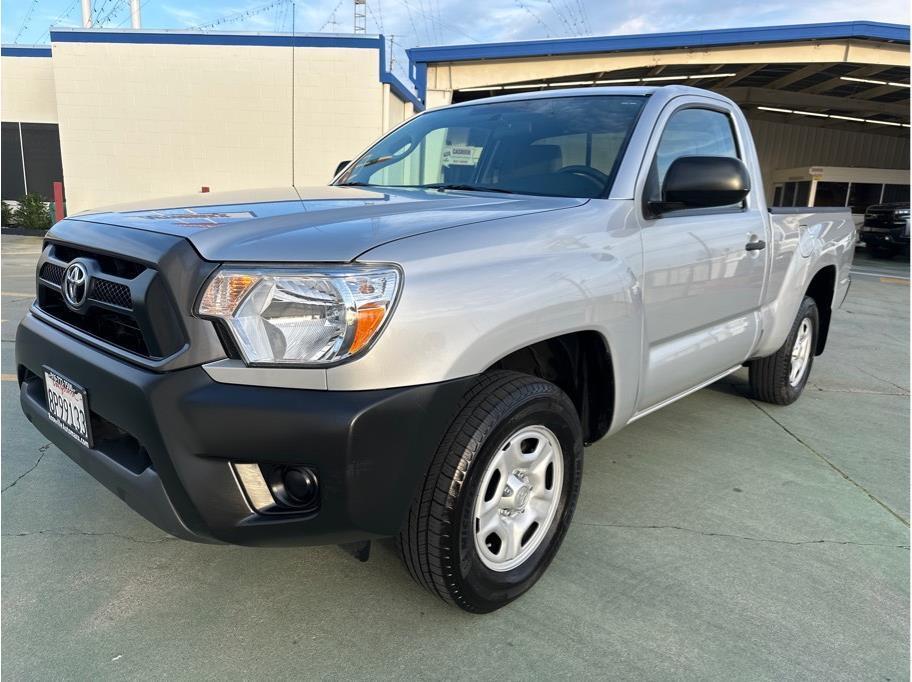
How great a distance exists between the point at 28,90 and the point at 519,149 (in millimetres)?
18333

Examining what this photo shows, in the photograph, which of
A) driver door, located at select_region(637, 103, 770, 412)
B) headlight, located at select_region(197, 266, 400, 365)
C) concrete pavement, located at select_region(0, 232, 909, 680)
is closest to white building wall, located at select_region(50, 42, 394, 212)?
driver door, located at select_region(637, 103, 770, 412)

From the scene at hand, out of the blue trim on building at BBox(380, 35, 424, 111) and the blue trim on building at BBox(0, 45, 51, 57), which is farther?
the blue trim on building at BBox(0, 45, 51, 57)

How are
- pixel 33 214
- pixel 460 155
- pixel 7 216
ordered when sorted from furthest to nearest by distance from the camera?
pixel 7 216 < pixel 33 214 < pixel 460 155

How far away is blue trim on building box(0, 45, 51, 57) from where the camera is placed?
16.1 m

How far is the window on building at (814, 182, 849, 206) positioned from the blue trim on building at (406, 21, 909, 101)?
46.2 feet

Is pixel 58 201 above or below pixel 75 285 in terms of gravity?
below

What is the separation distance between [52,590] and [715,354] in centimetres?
289

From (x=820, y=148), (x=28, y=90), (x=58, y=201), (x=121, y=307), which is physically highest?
(x=820, y=148)

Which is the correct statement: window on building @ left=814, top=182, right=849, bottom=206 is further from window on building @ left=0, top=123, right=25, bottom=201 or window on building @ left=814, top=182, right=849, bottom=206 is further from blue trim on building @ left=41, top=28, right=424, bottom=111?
window on building @ left=0, top=123, right=25, bottom=201

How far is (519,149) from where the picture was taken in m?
2.91

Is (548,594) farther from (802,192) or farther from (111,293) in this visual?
(802,192)

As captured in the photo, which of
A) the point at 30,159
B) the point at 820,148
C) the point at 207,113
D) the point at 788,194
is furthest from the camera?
the point at 820,148

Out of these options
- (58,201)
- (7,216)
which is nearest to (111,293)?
(58,201)

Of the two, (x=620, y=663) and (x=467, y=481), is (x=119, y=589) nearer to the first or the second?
(x=467, y=481)
